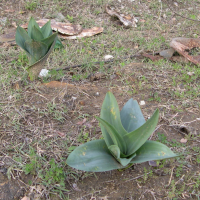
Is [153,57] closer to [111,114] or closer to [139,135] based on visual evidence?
[111,114]

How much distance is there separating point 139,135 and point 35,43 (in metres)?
1.45

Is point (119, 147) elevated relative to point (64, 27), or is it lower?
elevated

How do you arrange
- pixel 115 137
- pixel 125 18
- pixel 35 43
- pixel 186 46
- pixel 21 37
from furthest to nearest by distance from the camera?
pixel 125 18 < pixel 186 46 < pixel 21 37 < pixel 35 43 < pixel 115 137

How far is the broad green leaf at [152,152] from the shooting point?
4.74ft

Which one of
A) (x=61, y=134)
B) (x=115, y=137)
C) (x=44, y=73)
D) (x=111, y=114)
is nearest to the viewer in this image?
(x=115, y=137)

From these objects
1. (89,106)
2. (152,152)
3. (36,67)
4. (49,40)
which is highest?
(49,40)

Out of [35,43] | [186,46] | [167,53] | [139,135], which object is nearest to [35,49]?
[35,43]

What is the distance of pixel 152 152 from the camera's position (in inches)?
59.0

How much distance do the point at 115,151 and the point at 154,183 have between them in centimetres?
46

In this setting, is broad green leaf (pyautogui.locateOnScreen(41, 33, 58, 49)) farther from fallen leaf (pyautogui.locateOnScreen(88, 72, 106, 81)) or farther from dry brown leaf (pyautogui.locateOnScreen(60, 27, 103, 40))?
dry brown leaf (pyautogui.locateOnScreen(60, 27, 103, 40))

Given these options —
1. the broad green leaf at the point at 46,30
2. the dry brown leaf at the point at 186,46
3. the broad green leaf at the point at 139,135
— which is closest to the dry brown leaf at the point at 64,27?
the broad green leaf at the point at 46,30

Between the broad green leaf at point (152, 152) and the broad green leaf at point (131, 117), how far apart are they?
0.17m

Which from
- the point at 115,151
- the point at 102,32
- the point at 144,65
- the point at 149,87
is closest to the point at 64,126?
the point at 115,151

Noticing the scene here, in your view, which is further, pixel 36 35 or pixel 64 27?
pixel 64 27
